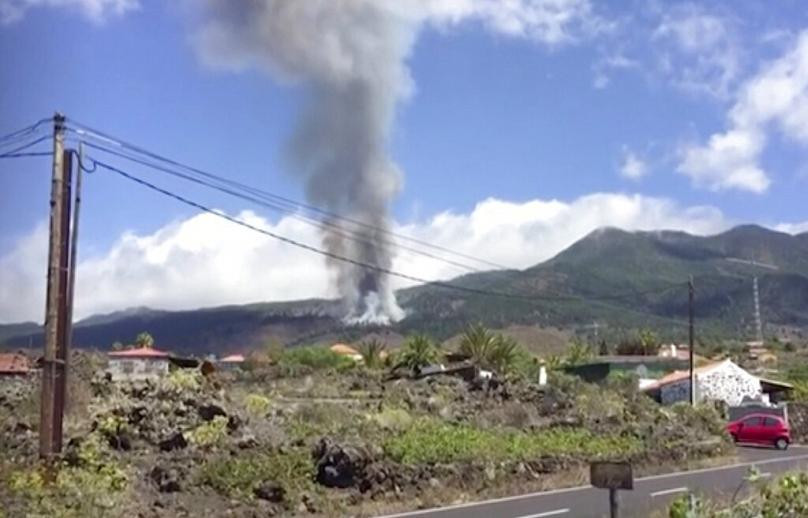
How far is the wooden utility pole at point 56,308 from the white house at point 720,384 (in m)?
49.6

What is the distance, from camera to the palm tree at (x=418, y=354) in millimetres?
63916

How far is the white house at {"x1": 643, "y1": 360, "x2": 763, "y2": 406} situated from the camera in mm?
62828

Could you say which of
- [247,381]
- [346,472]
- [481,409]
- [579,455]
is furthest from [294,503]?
[247,381]

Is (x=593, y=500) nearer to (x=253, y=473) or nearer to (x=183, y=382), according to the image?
(x=253, y=473)

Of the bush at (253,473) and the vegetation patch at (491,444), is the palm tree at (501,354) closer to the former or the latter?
the vegetation patch at (491,444)

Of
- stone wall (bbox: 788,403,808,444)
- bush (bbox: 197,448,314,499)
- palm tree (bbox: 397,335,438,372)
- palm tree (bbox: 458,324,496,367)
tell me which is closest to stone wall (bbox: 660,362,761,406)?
stone wall (bbox: 788,403,808,444)

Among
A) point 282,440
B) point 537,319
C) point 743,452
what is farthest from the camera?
point 537,319

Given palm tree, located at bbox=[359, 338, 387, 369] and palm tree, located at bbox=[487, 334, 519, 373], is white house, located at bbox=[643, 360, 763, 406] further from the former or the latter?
palm tree, located at bbox=[359, 338, 387, 369]

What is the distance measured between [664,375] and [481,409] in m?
43.2

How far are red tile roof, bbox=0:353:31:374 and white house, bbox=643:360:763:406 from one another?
38.4 m

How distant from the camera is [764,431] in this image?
44.5m

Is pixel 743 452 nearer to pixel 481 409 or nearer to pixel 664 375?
pixel 481 409

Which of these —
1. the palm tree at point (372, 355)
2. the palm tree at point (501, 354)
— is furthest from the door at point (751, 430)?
the palm tree at point (372, 355)

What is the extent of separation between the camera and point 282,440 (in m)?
23.4
